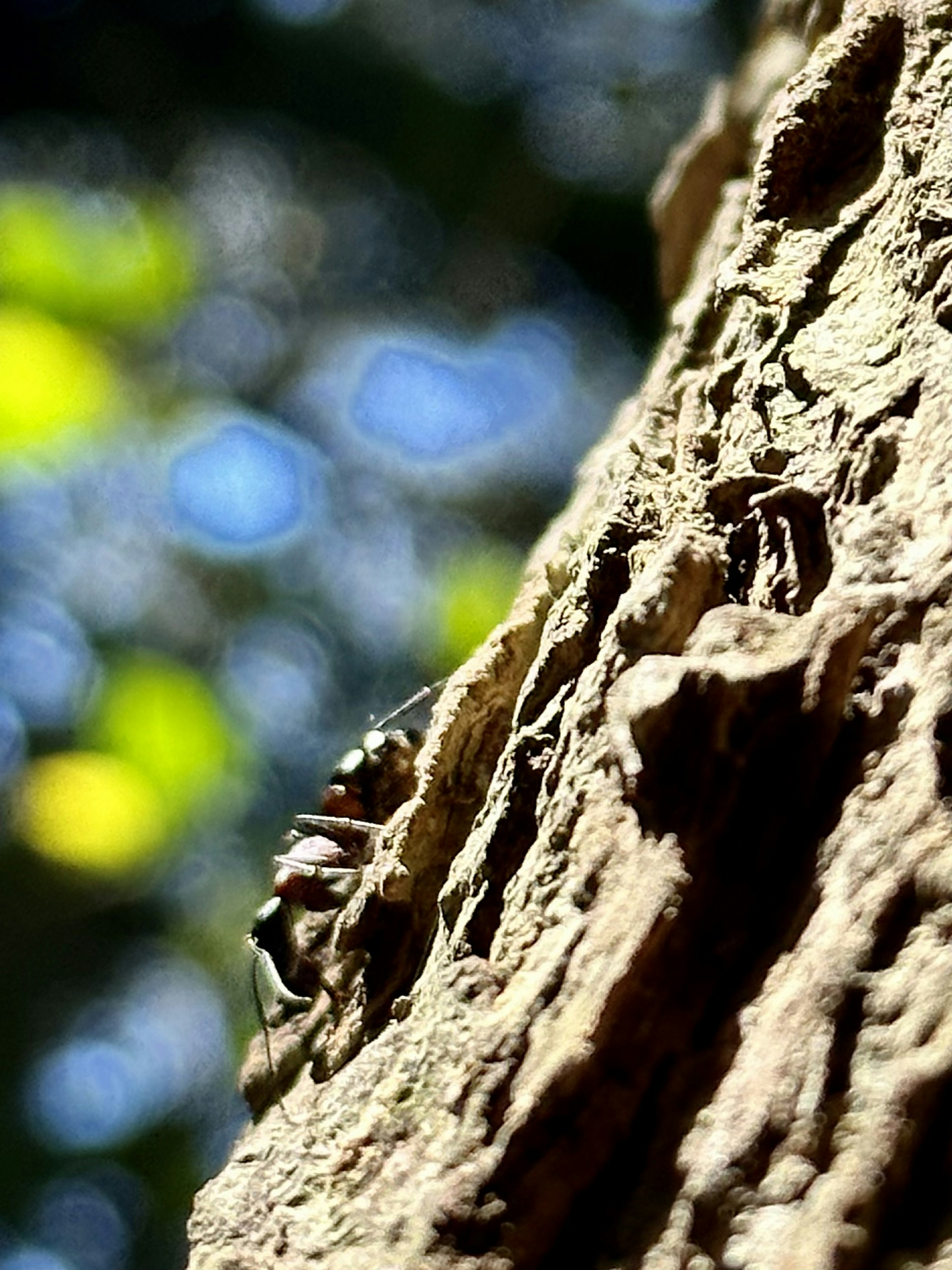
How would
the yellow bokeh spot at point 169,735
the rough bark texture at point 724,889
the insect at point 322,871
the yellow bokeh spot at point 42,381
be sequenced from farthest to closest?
the yellow bokeh spot at point 169,735 → the yellow bokeh spot at point 42,381 → the insect at point 322,871 → the rough bark texture at point 724,889

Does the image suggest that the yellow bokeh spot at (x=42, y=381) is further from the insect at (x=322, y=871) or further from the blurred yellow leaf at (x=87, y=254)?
the insect at (x=322, y=871)

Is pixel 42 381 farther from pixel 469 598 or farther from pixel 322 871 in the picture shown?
pixel 322 871

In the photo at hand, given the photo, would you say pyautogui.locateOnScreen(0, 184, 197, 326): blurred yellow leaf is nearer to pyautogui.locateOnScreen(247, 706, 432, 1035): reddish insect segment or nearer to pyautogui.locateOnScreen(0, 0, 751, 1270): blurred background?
pyautogui.locateOnScreen(0, 0, 751, 1270): blurred background

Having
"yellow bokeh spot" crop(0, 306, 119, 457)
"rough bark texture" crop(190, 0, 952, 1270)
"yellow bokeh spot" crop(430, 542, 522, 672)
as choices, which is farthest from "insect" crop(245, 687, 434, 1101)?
"yellow bokeh spot" crop(0, 306, 119, 457)

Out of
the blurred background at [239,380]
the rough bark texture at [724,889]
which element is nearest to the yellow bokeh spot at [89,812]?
the blurred background at [239,380]

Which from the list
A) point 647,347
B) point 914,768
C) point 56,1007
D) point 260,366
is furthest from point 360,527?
point 914,768
